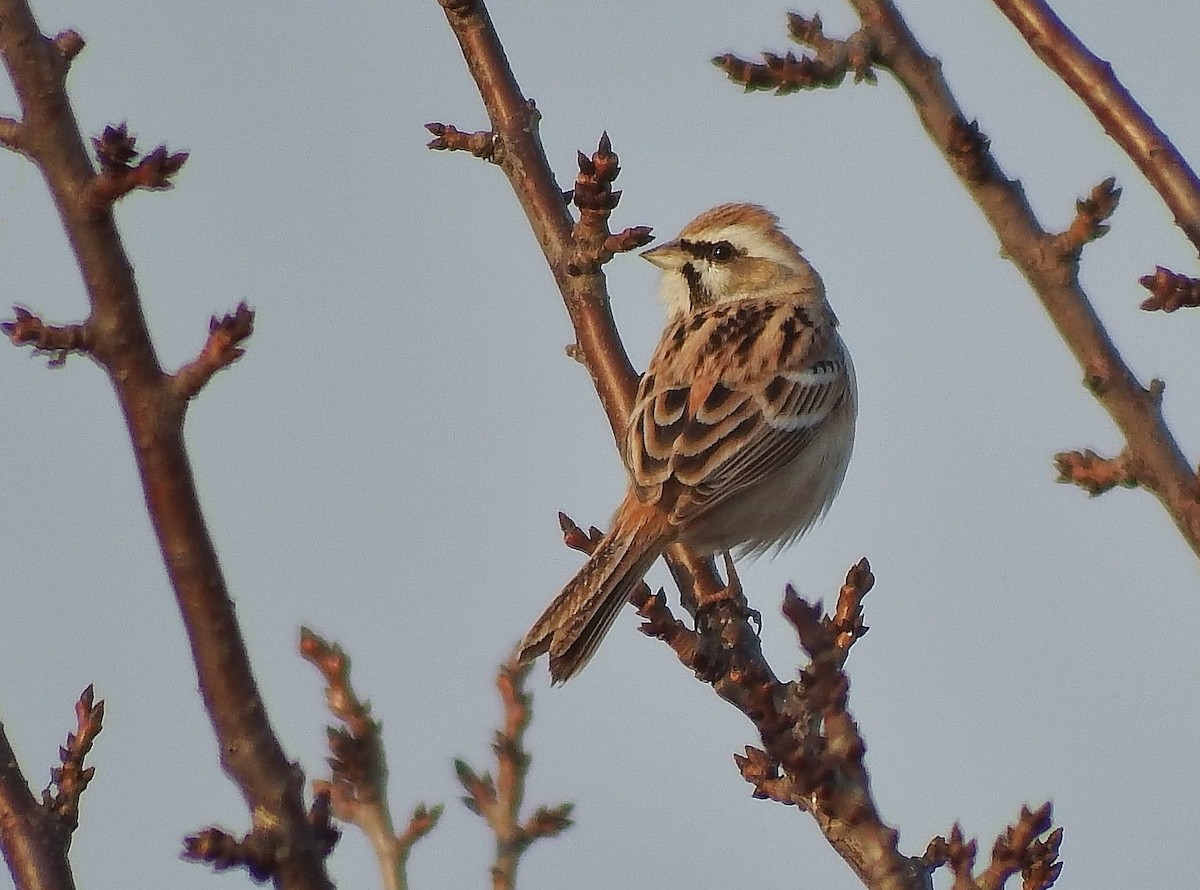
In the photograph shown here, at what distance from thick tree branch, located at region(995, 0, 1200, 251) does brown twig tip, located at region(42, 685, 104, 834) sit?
2.90 metres

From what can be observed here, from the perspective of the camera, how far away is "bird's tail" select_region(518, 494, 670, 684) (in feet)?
21.6

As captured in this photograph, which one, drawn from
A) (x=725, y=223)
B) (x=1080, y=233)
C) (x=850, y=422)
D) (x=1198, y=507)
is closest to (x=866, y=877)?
(x=1198, y=507)

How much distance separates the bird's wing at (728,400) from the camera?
25.6ft

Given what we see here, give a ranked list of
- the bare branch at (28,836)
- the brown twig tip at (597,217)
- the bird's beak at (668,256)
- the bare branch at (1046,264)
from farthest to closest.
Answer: the bird's beak at (668,256) → the brown twig tip at (597,217) → the bare branch at (1046,264) → the bare branch at (28,836)

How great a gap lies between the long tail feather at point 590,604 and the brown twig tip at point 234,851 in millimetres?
2638

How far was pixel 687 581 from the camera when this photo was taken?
25.6 feet

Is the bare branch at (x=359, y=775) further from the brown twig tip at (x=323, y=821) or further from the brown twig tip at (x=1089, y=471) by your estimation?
the brown twig tip at (x=1089, y=471)

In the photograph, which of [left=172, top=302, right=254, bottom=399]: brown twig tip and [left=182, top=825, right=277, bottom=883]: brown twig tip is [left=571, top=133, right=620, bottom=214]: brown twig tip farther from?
[left=182, top=825, right=277, bottom=883]: brown twig tip

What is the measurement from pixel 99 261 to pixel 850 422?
6195 millimetres

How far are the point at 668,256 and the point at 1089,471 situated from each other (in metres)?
5.32

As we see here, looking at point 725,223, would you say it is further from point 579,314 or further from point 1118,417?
point 1118,417

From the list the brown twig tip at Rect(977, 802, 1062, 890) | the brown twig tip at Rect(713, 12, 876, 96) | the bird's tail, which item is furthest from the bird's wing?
the brown twig tip at Rect(977, 802, 1062, 890)

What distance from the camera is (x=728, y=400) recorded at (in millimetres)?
8508

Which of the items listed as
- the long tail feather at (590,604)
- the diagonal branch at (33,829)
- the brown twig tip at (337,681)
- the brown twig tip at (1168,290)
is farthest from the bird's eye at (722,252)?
the diagonal branch at (33,829)
